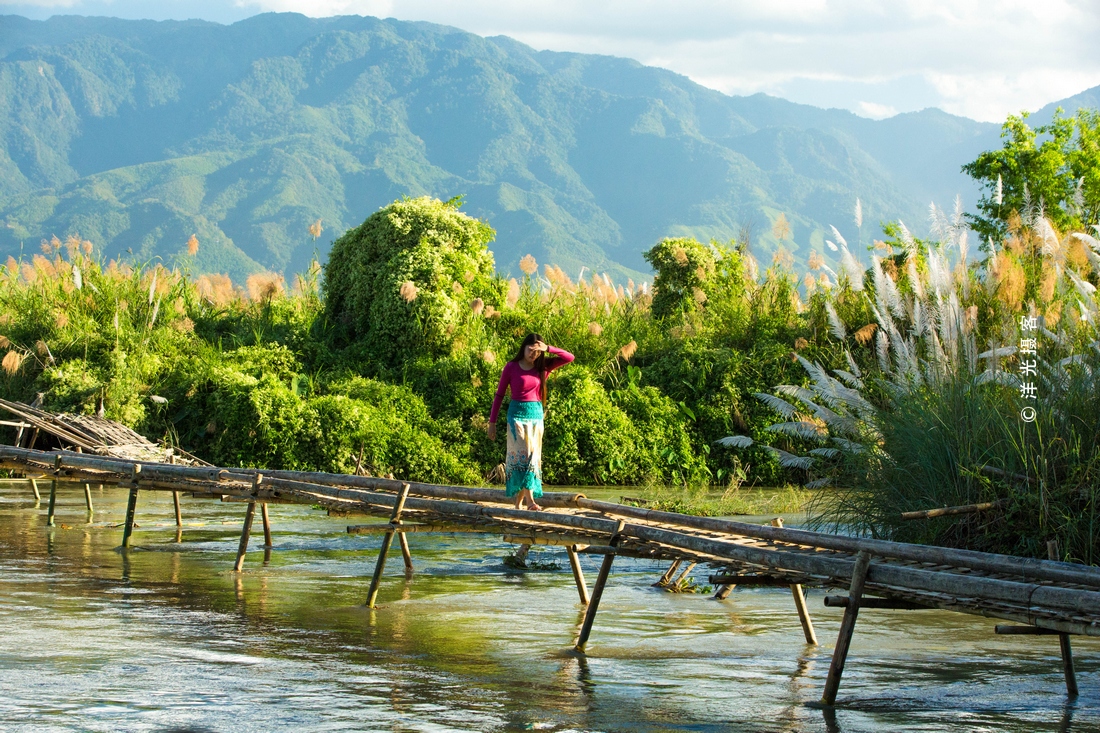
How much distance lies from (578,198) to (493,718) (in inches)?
4978

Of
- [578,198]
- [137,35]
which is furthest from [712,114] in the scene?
[137,35]

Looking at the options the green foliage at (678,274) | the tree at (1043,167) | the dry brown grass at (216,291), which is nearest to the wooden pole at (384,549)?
the green foliage at (678,274)

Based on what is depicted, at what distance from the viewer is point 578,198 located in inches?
5143

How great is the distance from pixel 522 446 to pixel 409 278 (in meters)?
8.69

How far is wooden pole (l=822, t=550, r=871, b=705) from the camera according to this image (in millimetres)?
5758

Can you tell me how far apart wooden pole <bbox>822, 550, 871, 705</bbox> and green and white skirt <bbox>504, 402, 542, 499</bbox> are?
3.61 metres

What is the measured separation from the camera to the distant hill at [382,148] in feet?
349

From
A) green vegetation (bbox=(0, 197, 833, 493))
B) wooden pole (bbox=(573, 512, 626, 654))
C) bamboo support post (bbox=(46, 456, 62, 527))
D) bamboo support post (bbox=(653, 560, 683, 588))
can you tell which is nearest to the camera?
wooden pole (bbox=(573, 512, 626, 654))

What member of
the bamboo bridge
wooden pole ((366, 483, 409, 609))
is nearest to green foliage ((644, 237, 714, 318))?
the bamboo bridge

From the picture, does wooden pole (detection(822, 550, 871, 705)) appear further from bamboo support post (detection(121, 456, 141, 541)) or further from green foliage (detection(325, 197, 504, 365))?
green foliage (detection(325, 197, 504, 365))

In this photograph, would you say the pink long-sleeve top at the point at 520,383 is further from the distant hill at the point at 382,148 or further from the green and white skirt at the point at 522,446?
the distant hill at the point at 382,148

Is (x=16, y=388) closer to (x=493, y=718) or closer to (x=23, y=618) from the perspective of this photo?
(x=23, y=618)

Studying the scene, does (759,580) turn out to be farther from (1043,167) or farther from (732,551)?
(1043,167)

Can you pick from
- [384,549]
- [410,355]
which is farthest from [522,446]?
[410,355]
